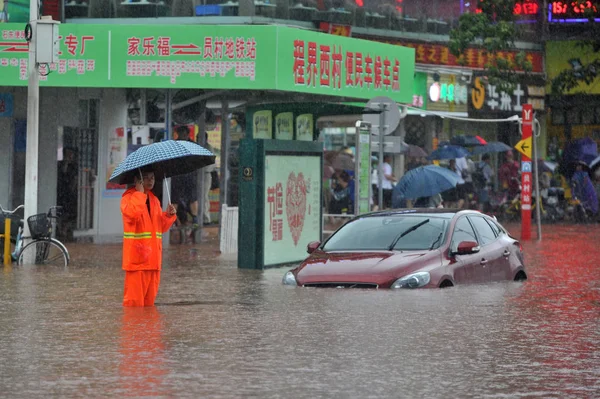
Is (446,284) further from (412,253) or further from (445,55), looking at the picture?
(445,55)

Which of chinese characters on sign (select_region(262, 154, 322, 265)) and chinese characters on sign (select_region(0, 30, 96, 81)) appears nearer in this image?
chinese characters on sign (select_region(262, 154, 322, 265))

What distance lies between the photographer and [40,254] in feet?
73.2

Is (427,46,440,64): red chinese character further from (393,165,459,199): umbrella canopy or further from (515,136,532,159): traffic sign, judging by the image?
(393,165,459,199): umbrella canopy

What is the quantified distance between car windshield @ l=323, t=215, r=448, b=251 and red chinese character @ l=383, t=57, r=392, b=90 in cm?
1274

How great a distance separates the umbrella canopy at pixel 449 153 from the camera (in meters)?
38.6

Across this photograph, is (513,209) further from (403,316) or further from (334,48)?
(403,316)

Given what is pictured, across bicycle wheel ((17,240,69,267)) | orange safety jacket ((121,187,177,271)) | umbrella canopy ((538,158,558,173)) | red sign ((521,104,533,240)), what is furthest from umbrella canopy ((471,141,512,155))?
orange safety jacket ((121,187,177,271))

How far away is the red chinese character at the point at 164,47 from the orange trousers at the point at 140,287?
479 inches

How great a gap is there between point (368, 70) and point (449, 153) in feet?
31.0

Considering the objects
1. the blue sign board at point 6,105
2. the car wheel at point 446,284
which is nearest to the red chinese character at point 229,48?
the blue sign board at point 6,105

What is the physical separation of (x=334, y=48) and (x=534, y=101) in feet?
65.5

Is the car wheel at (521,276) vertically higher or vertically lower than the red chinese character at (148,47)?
lower

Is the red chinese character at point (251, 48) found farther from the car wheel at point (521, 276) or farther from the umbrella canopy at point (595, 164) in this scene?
the umbrella canopy at point (595, 164)

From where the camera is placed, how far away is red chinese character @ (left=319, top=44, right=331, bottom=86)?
28.0 m
